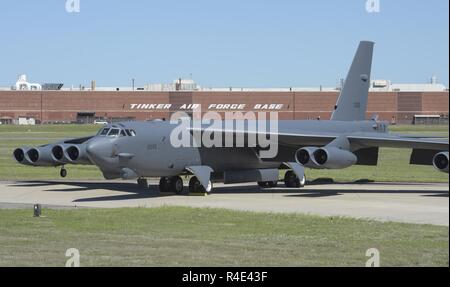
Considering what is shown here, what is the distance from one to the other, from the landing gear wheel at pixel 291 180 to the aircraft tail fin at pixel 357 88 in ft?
14.1

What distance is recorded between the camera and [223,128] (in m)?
35.6

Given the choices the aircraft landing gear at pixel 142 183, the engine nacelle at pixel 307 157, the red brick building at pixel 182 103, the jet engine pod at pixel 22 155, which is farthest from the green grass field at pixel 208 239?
the red brick building at pixel 182 103

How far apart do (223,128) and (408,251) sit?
62.4ft

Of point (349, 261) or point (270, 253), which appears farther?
point (270, 253)

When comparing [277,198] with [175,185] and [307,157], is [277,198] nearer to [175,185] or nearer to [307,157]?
[307,157]

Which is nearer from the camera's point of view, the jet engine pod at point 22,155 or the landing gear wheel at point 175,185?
the landing gear wheel at point 175,185

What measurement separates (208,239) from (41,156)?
2162 cm

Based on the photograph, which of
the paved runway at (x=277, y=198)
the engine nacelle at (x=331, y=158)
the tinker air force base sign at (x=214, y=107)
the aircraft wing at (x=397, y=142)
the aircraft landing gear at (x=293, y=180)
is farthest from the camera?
the tinker air force base sign at (x=214, y=107)

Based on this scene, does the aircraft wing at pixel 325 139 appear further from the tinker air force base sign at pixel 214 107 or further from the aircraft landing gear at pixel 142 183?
the tinker air force base sign at pixel 214 107

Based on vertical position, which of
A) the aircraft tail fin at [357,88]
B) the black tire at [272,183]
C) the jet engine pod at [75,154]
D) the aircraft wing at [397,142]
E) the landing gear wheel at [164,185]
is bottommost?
the black tire at [272,183]


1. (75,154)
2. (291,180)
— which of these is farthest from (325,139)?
(75,154)

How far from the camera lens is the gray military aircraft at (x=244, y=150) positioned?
3275 cm
